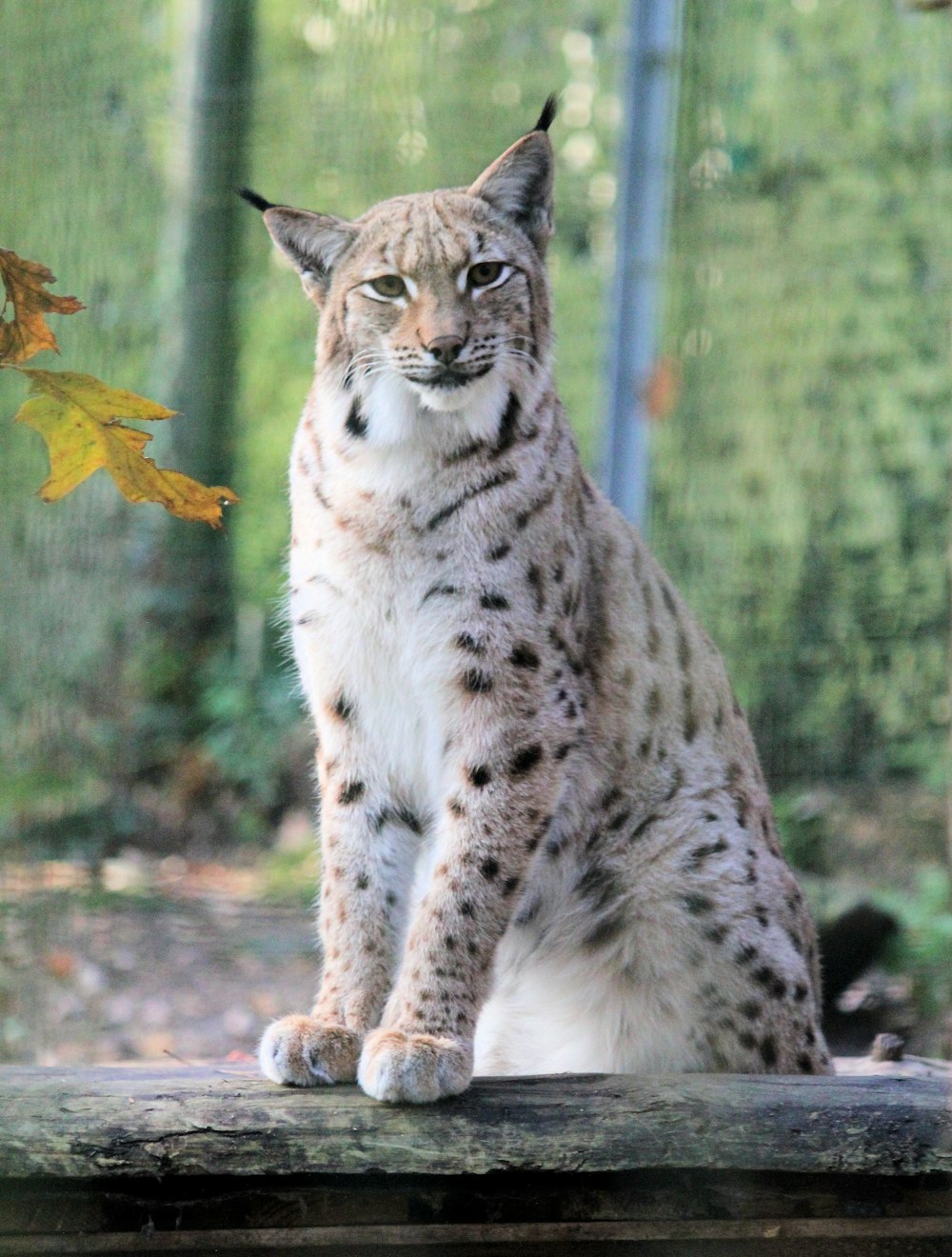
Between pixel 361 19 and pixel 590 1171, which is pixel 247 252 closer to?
pixel 361 19

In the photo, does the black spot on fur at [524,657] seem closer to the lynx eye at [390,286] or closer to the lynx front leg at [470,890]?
the lynx front leg at [470,890]

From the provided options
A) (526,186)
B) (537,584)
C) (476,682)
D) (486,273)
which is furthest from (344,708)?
(526,186)

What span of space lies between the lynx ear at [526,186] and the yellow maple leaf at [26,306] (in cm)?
114

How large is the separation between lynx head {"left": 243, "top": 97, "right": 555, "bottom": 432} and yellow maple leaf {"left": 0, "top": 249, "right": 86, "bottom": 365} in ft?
2.79

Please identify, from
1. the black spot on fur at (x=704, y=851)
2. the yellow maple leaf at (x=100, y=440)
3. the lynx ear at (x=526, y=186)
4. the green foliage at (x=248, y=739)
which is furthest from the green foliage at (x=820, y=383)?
the yellow maple leaf at (x=100, y=440)

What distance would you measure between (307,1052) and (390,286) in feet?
4.54

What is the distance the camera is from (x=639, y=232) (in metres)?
4.34

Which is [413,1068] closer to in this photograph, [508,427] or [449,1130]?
[449,1130]

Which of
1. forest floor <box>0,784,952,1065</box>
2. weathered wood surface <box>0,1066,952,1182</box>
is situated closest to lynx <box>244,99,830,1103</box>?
weathered wood surface <box>0,1066,952,1182</box>

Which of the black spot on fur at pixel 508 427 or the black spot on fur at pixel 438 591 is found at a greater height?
the black spot on fur at pixel 508 427

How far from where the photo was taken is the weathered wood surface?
7.50 feet

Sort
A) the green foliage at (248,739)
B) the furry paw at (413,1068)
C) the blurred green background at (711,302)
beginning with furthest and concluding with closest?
the green foliage at (248,739) < the blurred green background at (711,302) < the furry paw at (413,1068)

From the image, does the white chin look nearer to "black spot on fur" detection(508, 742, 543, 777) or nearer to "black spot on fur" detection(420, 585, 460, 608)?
"black spot on fur" detection(420, 585, 460, 608)

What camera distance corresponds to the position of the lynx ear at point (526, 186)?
2916 millimetres
